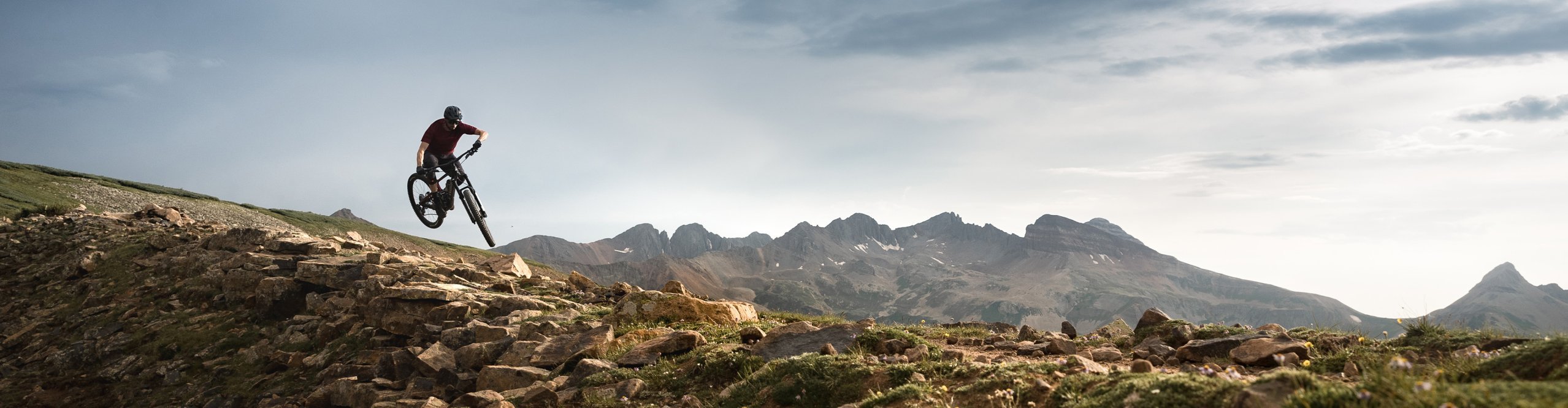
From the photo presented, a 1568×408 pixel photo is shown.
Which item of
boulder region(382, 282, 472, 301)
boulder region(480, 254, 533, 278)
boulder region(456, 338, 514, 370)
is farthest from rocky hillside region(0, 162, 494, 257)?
boulder region(456, 338, 514, 370)

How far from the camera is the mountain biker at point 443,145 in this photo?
835 inches

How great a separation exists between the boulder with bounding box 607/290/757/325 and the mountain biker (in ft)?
23.8

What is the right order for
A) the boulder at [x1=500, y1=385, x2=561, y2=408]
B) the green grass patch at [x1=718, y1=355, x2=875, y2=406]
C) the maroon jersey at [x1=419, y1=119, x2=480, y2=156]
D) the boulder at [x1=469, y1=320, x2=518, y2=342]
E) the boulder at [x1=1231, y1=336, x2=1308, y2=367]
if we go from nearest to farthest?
Answer: the boulder at [x1=1231, y1=336, x2=1308, y2=367] → the green grass patch at [x1=718, y1=355, x2=875, y2=406] → the boulder at [x1=500, y1=385, x2=561, y2=408] → the boulder at [x1=469, y1=320, x2=518, y2=342] → the maroon jersey at [x1=419, y1=119, x2=480, y2=156]

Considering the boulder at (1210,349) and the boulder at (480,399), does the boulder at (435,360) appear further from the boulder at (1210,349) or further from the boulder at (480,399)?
the boulder at (1210,349)

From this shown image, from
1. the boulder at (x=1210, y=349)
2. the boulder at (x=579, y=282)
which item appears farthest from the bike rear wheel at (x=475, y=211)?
the boulder at (x=1210, y=349)

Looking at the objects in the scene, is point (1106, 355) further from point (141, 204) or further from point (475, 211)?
point (141, 204)

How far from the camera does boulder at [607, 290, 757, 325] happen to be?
1955 centimetres

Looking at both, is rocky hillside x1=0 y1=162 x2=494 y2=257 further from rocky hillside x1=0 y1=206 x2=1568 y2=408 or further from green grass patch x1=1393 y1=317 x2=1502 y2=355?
green grass patch x1=1393 y1=317 x2=1502 y2=355

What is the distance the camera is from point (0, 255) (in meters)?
35.8

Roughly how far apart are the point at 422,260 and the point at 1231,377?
30146 mm

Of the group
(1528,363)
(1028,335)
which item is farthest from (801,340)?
(1528,363)

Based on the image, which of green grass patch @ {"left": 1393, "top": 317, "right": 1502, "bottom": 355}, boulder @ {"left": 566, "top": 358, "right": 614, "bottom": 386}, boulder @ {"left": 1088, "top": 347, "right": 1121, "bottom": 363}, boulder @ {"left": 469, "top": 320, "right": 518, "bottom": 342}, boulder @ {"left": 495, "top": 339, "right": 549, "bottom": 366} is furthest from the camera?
boulder @ {"left": 469, "top": 320, "right": 518, "bottom": 342}

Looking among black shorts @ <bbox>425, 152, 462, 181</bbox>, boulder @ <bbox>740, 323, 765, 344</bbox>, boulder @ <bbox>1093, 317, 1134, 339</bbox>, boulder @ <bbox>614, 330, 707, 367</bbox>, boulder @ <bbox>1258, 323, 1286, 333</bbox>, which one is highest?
black shorts @ <bbox>425, 152, 462, 181</bbox>

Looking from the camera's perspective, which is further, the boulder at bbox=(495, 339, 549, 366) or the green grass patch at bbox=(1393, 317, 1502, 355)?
the boulder at bbox=(495, 339, 549, 366)
